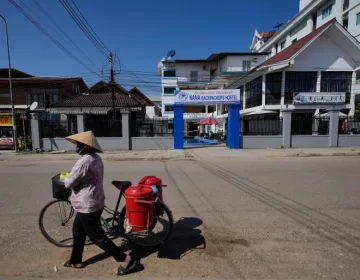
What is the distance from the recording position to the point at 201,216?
4.21 metres

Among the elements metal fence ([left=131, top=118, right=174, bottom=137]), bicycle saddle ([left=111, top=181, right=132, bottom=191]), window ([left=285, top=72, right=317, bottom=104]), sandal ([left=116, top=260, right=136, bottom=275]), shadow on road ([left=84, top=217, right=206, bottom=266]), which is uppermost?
Answer: window ([left=285, top=72, right=317, bottom=104])

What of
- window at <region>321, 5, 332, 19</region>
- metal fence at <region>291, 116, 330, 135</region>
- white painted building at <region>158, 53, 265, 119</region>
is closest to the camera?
metal fence at <region>291, 116, 330, 135</region>

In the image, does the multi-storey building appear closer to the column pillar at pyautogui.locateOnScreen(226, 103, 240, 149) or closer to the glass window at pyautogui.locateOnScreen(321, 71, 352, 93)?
the glass window at pyautogui.locateOnScreen(321, 71, 352, 93)

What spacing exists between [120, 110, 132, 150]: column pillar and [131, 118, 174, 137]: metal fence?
1.82ft

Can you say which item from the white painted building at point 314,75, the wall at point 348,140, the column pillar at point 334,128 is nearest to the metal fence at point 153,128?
the column pillar at point 334,128

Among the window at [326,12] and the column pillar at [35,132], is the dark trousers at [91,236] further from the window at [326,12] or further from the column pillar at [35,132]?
the window at [326,12]

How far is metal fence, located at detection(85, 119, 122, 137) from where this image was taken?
50.3 feet

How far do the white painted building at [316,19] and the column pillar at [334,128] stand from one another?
→ 21.4 metres

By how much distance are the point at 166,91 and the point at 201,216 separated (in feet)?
150

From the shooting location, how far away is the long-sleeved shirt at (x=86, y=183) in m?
2.51

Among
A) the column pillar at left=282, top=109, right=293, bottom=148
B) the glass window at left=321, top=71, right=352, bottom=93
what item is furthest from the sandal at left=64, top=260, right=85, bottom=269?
the glass window at left=321, top=71, right=352, bottom=93

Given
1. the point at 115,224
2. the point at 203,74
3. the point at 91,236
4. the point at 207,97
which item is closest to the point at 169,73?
the point at 203,74

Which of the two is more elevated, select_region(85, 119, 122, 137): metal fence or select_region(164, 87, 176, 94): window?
select_region(164, 87, 176, 94): window

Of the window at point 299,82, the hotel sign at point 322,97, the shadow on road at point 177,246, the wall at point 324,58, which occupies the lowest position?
the shadow on road at point 177,246
